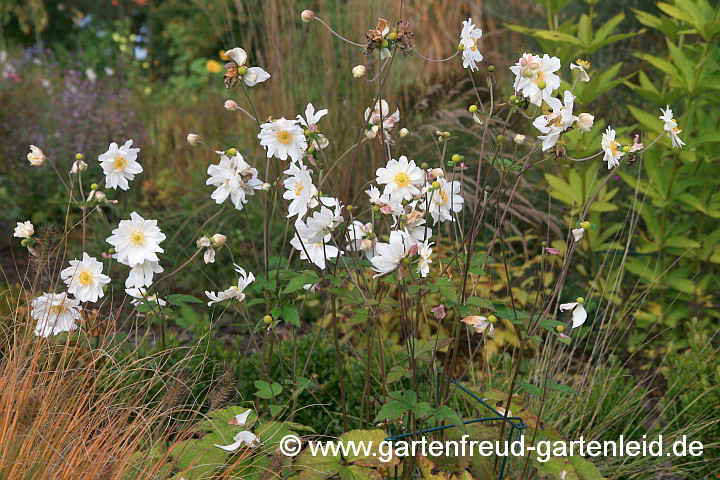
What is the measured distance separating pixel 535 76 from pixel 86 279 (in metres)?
1.28

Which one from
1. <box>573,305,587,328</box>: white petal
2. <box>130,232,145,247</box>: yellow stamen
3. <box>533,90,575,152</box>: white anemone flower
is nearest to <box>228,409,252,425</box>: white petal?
<box>130,232,145,247</box>: yellow stamen

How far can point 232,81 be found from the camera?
189 centimetres

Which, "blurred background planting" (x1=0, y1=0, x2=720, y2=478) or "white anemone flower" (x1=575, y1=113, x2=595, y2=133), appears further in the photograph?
"blurred background planting" (x1=0, y1=0, x2=720, y2=478)

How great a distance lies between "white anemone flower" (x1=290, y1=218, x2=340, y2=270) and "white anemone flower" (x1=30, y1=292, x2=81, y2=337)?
668mm

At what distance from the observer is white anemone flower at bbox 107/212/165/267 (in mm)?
1911

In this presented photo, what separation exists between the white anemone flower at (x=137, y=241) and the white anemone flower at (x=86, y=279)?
0.15 meters

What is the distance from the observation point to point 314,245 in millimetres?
1940

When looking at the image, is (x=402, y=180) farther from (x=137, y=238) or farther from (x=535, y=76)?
(x=137, y=238)

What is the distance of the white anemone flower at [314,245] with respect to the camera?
5.95ft

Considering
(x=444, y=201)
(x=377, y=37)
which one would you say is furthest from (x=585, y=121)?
(x=377, y=37)

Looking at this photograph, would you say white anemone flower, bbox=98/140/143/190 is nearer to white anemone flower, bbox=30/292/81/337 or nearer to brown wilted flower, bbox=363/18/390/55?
white anemone flower, bbox=30/292/81/337

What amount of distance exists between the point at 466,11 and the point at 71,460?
6489 millimetres

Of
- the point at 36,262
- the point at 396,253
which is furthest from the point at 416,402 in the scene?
the point at 36,262

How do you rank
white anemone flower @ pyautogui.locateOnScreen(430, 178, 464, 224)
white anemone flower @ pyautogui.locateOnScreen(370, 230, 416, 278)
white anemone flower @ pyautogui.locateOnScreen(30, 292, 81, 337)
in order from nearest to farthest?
white anemone flower @ pyautogui.locateOnScreen(370, 230, 416, 278) → white anemone flower @ pyautogui.locateOnScreen(430, 178, 464, 224) → white anemone flower @ pyautogui.locateOnScreen(30, 292, 81, 337)
